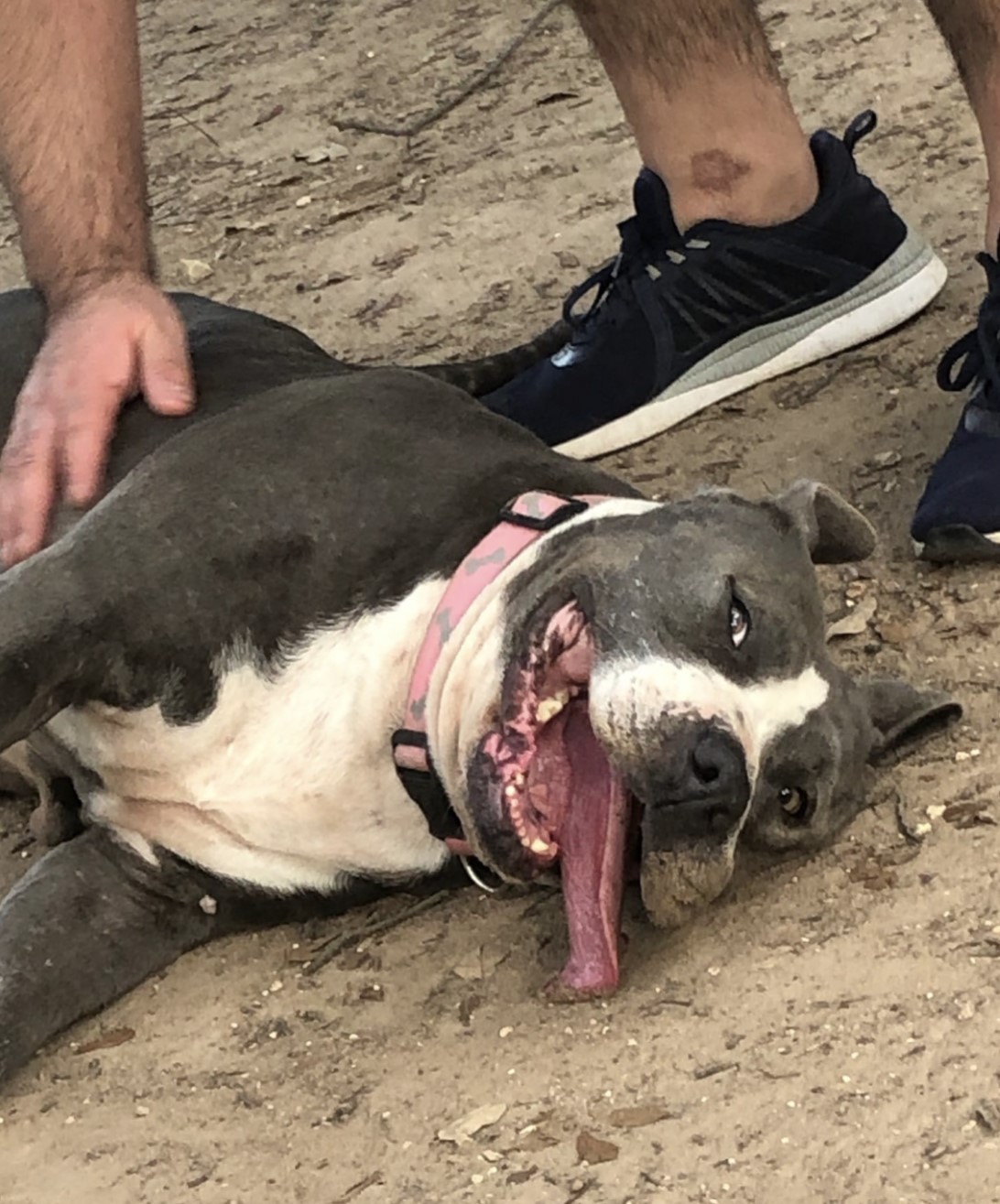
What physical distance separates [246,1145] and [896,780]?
110 centimetres

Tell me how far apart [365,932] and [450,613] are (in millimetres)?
479

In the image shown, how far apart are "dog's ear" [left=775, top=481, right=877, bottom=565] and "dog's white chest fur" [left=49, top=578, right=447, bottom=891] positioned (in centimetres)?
55

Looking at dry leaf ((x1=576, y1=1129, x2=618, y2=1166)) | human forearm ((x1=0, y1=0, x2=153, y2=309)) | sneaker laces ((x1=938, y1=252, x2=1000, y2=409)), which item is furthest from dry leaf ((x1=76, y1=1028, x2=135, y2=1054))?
sneaker laces ((x1=938, y1=252, x2=1000, y2=409))

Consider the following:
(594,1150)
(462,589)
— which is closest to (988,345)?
(462,589)

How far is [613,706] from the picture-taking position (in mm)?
2396

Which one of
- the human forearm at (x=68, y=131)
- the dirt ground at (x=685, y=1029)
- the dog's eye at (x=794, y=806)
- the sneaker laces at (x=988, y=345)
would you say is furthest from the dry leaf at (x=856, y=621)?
the human forearm at (x=68, y=131)

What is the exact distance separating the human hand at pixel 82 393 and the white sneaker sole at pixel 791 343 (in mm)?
1063

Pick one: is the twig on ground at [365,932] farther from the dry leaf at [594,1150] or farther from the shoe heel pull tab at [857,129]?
Result: the shoe heel pull tab at [857,129]

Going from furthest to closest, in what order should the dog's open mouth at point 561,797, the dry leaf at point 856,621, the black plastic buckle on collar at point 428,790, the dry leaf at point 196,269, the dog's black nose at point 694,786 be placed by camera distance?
the dry leaf at point 196,269
the dry leaf at point 856,621
the black plastic buckle on collar at point 428,790
the dog's open mouth at point 561,797
the dog's black nose at point 694,786

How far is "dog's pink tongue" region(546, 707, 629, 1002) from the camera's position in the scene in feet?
8.12

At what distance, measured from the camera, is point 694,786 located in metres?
2.37

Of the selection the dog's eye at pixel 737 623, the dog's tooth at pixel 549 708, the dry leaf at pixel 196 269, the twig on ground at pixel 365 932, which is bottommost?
the twig on ground at pixel 365 932

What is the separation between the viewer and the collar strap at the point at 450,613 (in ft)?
8.50

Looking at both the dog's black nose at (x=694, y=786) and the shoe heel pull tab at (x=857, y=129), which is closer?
the dog's black nose at (x=694, y=786)
